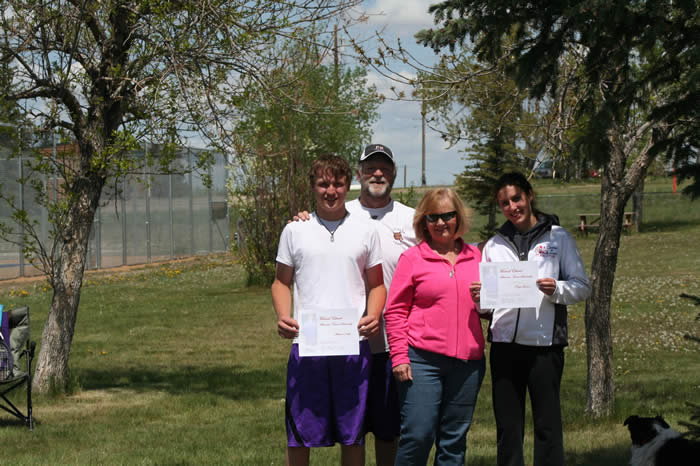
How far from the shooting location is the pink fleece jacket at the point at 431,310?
14.3 ft

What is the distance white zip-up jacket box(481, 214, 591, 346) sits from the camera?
15.1ft

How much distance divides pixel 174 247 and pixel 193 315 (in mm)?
17096

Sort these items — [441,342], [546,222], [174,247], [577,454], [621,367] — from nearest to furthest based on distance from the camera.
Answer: [441,342] → [546,222] → [577,454] → [621,367] → [174,247]

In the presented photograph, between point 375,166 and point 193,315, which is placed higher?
point 375,166

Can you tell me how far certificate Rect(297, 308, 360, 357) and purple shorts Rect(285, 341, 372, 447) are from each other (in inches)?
5.7

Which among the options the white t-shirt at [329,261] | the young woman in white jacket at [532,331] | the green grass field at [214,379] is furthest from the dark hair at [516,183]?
the green grass field at [214,379]

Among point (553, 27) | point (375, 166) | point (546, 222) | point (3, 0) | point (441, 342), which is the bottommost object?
point (441, 342)

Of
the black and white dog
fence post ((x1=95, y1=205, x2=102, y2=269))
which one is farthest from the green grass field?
fence post ((x1=95, y1=205, x2=102, y2=269))

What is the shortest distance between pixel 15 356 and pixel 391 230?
478cm

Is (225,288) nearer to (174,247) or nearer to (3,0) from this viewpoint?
(174,247)

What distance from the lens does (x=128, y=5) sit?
836 cm

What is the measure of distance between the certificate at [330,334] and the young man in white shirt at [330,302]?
0.22 feet

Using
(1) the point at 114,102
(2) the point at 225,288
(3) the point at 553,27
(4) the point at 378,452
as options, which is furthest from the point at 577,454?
(2) the point at 225,288

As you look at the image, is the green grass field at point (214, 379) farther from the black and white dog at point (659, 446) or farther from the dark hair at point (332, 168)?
the dark hair at point (332, 168)
